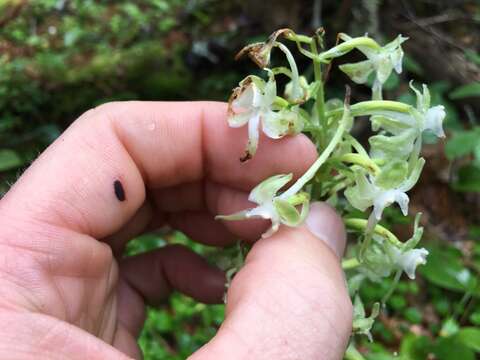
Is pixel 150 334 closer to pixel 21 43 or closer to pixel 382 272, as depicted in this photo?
pixel 382 272

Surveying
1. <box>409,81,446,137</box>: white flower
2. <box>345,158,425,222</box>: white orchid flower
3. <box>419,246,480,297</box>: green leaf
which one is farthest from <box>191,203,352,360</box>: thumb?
<box>419,246,480,297</box>: green leaf

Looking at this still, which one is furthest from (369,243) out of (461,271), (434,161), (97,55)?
(97,55)

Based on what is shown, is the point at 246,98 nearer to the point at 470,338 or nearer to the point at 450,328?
the point at 470,338

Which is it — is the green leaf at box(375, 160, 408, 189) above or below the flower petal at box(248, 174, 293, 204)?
above

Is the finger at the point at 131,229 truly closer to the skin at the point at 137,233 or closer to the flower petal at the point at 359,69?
the skin at the point at 137,233

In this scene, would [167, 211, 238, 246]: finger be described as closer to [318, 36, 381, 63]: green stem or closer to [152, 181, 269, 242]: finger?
[152, 181, 269, 242]: finger

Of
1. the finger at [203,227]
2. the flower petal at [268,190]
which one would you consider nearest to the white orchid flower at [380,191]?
the flower petal at [268,190]

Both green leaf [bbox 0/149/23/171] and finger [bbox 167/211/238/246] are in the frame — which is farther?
green leaf [bbox 0/149/23/171]
